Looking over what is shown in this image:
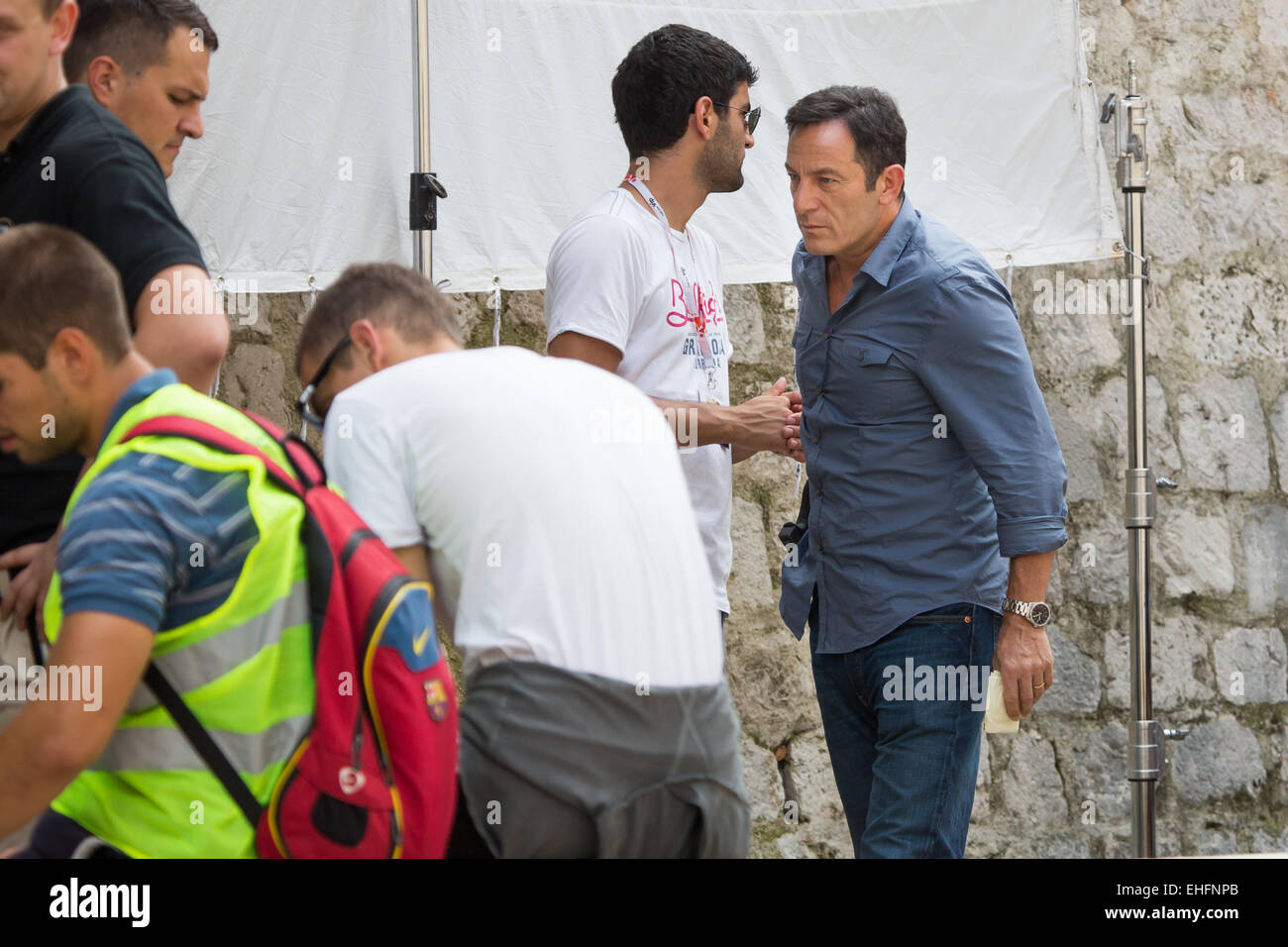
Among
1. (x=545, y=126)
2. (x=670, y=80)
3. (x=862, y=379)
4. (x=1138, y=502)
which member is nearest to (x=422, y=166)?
(x=545, y=126)

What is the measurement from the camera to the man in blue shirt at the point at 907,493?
2.34 metres

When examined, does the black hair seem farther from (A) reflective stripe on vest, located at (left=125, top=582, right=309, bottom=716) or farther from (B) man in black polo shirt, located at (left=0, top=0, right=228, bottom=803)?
(A) reflective stripe on vest, located at (left=125, top=582, right=309, bottom=716)

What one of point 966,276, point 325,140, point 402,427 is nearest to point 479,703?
point 402,427

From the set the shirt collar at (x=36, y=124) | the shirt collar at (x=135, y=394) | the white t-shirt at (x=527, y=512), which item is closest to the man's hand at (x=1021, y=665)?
the white t-shirt at (x=527, y=512)

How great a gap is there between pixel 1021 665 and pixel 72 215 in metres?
1.62

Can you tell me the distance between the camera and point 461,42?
304 centimetres

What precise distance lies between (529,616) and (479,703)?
0.11 metres

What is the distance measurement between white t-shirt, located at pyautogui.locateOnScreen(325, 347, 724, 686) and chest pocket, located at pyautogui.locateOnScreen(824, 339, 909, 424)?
956mm

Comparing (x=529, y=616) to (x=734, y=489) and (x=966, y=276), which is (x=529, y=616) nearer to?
(x=966, y=276)

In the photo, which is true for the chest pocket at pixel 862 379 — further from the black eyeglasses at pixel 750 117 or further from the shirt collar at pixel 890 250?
the black eyeglasses at pixel 750 117

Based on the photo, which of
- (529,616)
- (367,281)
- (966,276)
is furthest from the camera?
(966,276)

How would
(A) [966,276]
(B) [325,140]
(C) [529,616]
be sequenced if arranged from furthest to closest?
(B) [325,140] < (A) [966,276] < (C) [529,616]

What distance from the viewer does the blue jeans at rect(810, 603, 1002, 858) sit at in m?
2.32

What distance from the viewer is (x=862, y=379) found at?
96.8 inches
